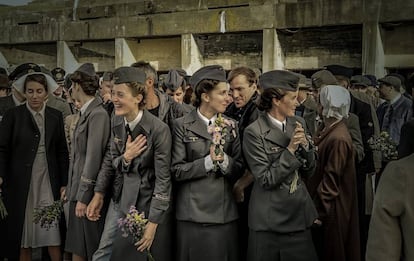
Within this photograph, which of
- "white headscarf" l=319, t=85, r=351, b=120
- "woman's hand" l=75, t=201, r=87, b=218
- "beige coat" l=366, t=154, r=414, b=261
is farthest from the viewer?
"white headscarf" l=319, t=85, r=351, b=120

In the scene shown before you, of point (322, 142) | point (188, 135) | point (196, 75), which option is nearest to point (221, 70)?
point (196, 75)

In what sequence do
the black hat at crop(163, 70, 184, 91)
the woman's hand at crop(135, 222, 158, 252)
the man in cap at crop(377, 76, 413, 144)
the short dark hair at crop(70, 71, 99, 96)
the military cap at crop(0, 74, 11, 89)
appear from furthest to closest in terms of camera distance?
1. the man in cap at crop(377, 76, 413, 144)
2. the military cap at crop(0, 74, 11, 89)
3. the black hat at crop(163, 70, 184, 91)
4. the short dark hair at crop(70, 71, 99, 96)
5. the woman's hand at crop(135, 222, 158, 252)

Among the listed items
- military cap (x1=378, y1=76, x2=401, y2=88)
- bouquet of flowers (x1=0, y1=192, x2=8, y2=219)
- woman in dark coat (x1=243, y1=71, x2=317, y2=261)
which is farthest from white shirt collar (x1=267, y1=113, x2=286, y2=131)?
military cap (x1=378, y1=76, x2=401, y2=88)

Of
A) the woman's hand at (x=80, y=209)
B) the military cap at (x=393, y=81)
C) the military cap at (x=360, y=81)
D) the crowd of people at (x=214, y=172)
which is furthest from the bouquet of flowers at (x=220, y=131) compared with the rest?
the military cap at (x=360, y=81)

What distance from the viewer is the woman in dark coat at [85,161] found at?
16.1 ft

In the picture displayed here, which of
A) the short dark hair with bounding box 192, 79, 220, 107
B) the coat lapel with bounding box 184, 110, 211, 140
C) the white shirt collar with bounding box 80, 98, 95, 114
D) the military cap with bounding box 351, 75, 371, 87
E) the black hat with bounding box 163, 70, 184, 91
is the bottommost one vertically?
the coat lapel with bounding box 184, 110, 211, 140

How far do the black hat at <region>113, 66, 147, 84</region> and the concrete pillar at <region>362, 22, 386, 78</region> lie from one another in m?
15.3

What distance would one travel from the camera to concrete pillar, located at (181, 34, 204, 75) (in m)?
22.2

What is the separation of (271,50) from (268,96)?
16308 millimetres

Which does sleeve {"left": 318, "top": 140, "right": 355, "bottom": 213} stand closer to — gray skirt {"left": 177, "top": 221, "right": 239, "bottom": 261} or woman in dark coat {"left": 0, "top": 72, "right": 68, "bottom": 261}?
gray skirt {"left": 177, "top": 221, "right": 239, "bottom": 261}

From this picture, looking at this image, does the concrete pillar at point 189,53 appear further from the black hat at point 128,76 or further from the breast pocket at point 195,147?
the breast pocket at point 195,147

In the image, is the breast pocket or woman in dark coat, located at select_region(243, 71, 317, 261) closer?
woman in dark coat, located at select_region(243, 71, 317, 261)

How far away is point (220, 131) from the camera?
14.4 ft

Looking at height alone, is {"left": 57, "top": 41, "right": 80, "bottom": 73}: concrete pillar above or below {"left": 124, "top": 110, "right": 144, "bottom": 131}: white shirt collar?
above
